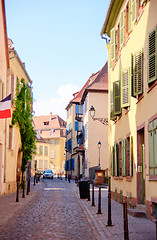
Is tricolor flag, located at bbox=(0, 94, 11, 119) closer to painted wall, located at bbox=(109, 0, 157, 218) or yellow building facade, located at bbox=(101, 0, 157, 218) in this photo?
yellow building facade, located at bbox=(101, 0, 157, 218)

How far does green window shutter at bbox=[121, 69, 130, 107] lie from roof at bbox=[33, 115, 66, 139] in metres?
85.4

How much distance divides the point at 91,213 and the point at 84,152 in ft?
116

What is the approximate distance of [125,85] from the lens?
647 inches

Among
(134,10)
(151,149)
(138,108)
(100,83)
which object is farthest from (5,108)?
(100,83)

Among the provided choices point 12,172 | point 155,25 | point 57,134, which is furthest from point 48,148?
point 155,25

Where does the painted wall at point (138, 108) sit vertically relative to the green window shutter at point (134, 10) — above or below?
below

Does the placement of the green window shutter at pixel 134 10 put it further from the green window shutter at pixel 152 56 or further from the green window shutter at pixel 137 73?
the green window shutter at pixel 152 56

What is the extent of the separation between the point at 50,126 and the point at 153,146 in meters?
95.5

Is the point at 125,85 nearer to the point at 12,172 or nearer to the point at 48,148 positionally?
the point at 12,172

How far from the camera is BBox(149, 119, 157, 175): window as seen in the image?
11.4 metres

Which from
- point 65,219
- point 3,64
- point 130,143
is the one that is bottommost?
point 65,219

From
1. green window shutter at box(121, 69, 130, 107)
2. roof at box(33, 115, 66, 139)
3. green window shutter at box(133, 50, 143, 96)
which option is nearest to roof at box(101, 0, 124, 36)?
green window shutter at box(121, 69, 130, 107)

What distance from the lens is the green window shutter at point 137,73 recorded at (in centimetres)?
1352

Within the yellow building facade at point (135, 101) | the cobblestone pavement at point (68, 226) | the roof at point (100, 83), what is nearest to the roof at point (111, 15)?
the yellow building facade at point (135, 101)
